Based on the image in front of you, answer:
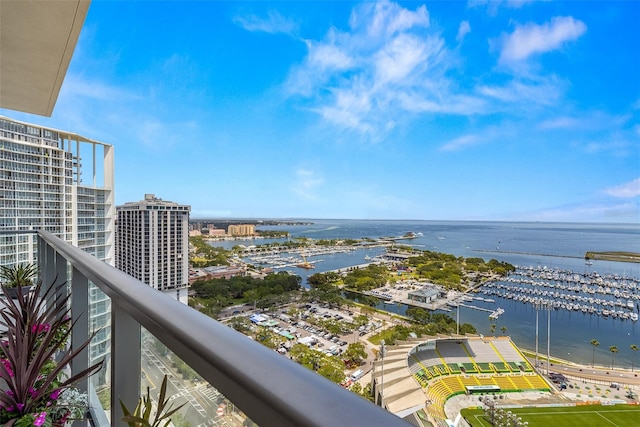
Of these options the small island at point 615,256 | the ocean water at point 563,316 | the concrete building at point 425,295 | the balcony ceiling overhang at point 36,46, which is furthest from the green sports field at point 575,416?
the balcony ceiling overhang at point 36,46

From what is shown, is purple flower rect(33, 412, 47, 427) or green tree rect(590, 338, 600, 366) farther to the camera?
green tree rect(590, 338, 600, 366)

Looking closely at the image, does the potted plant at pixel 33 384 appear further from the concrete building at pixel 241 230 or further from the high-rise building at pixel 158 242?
the concrete building at pixel 241 230

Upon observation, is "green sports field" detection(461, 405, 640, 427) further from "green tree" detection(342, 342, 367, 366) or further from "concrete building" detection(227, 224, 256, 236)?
"concrete building" detection(227, 224, 256, 236)

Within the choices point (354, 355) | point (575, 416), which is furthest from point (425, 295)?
point (575, 416)

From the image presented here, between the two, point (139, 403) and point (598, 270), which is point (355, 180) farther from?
point (139, 403)

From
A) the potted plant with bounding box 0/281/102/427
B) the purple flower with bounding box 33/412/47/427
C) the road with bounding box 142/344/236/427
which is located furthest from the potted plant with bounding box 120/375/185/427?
the purple flower with bounding box 33/412/47/427

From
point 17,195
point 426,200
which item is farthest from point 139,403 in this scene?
point 426,200

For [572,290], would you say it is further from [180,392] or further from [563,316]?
[180,392]
